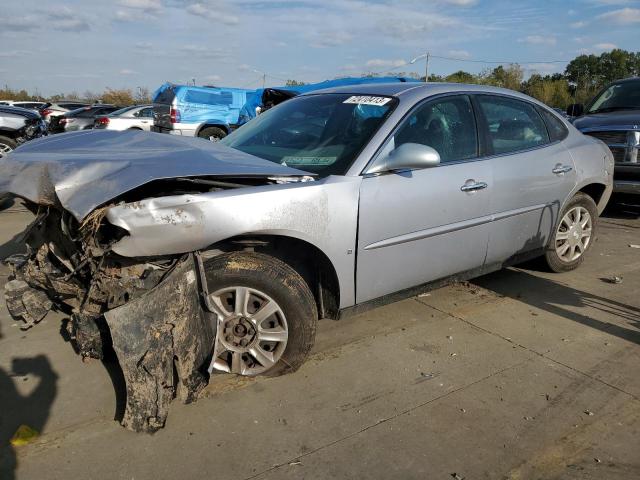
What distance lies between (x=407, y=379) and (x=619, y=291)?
2.59 m

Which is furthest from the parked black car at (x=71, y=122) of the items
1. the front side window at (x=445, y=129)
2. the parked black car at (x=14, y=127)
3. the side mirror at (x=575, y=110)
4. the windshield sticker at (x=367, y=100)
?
the front side window at (x=445, y=129)

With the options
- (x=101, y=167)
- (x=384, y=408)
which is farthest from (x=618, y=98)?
(x=101, y=167)

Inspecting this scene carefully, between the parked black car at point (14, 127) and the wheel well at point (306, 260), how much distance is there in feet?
29.6

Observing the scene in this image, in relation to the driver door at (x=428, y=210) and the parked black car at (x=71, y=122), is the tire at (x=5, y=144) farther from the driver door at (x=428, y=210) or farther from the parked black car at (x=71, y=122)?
the driver door at (x=428, y=210)

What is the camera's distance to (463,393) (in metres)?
2.87

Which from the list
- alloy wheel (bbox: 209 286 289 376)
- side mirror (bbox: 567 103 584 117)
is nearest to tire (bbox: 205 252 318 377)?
alloy wheel (bbox: 209 286 289 376)

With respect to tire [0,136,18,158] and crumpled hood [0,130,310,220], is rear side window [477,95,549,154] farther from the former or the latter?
tire [0,136,18,158]

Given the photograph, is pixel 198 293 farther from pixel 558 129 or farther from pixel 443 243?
pixel 558 129

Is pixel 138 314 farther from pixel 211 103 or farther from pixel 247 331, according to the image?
pixel 211 103

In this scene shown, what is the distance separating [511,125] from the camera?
4055 mm

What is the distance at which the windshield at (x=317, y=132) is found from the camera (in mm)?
3195

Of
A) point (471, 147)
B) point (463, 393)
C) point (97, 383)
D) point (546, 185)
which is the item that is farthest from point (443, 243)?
point (97, 383)

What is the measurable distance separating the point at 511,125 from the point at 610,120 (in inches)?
161

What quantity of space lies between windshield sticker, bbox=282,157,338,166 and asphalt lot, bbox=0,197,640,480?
3.97ft
